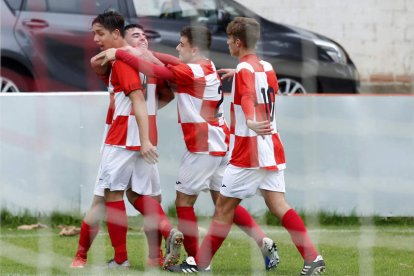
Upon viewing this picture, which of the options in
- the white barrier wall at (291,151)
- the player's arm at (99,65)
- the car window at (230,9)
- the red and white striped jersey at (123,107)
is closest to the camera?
the red and white striped jersey at (123,107)

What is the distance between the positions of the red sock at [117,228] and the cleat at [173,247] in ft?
0.91

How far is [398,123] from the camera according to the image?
323 inches

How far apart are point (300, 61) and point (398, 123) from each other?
1.02m

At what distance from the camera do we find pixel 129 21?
870cm

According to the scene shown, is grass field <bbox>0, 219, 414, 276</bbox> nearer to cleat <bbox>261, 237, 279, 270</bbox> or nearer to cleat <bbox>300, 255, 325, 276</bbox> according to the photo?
cleat <bbox>261, 237, 279, 270</bbox>

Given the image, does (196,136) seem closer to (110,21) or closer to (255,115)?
(255,115)

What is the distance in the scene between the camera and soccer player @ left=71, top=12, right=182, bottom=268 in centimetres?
595

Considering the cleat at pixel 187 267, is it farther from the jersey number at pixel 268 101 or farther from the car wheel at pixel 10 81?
the car wheel at pixel 10 81

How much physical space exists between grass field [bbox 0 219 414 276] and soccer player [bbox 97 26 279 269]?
30cm

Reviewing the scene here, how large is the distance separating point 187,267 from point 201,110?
0.81m

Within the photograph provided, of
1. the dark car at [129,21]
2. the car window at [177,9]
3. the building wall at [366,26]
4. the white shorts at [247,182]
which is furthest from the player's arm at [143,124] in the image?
the building wall at [366,26]

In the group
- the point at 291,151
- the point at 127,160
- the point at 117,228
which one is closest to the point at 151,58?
the point at 127,160

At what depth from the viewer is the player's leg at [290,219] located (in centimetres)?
574

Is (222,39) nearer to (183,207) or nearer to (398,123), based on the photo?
(398,123)
